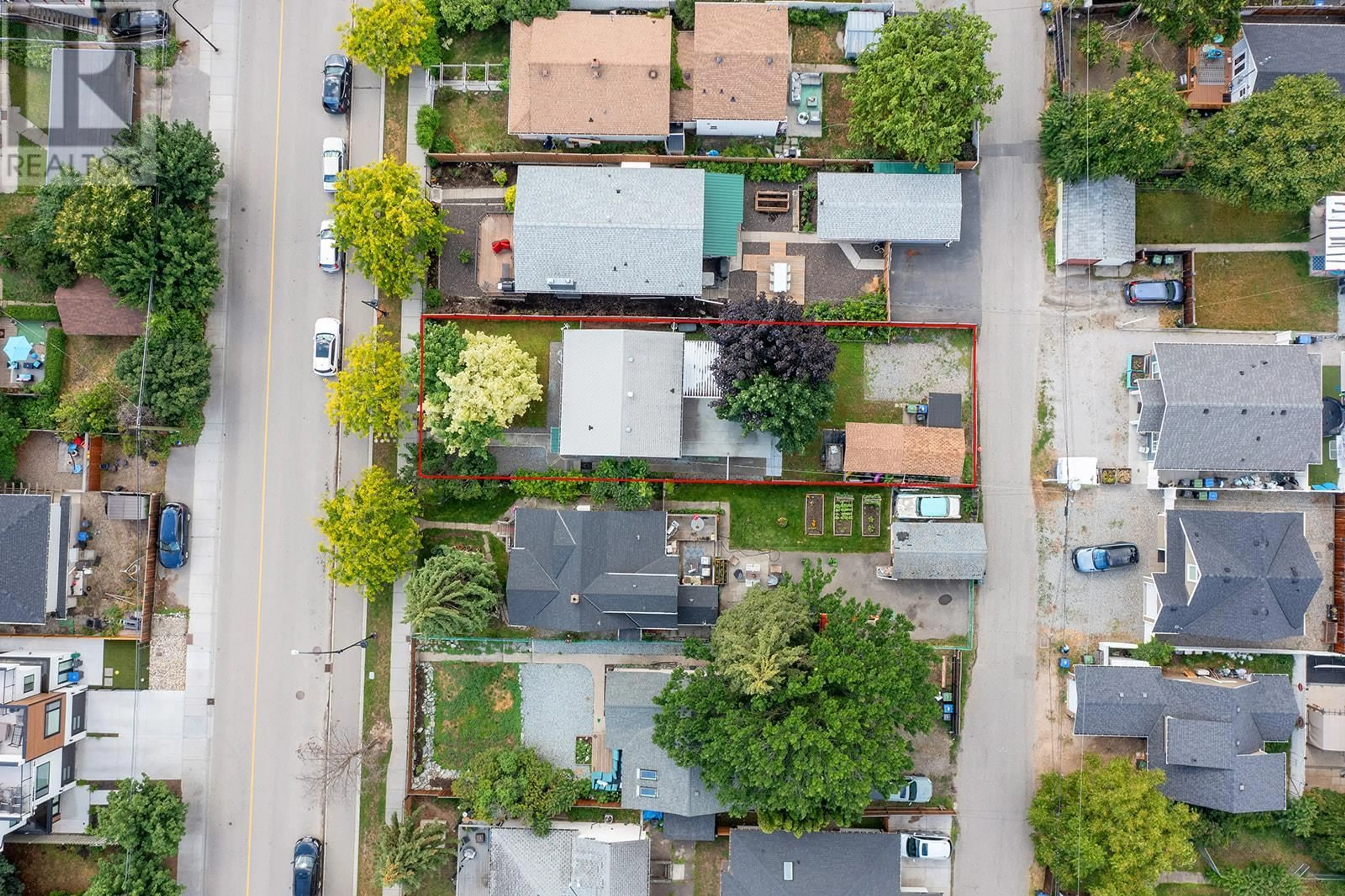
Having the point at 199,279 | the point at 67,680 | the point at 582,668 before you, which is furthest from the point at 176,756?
the point at 199,279

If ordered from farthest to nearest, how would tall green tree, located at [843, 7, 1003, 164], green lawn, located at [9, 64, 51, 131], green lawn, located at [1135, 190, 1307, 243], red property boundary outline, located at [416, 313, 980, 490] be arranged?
green lawn, located at [9, 64, 51, 131] → green lawn, located at [1135, 190, 1307, 243] → red property boundary outline, located at [416, 313, 980, 490] → tall green tree, located at [843, 7, 1003, 164]

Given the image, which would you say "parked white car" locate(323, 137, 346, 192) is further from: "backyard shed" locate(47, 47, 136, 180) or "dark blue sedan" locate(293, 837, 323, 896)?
"dark blue sedan" locate(293, 837, 323, 896)

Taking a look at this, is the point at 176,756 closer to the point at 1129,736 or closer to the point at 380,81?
the point at 380,81

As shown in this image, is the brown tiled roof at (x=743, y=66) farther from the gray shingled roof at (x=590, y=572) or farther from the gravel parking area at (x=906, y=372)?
the gray shingled roof at (x=590, y=572)

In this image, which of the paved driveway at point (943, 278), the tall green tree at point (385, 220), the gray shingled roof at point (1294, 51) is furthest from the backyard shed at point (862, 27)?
the tall green tree at point (385, 220)

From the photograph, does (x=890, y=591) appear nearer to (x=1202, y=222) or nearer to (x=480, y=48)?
(x=1202, y=222)

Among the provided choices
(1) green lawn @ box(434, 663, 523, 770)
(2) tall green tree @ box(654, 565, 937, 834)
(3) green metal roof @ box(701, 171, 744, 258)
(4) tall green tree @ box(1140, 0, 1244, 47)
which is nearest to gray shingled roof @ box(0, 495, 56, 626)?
(1) green lawn @ box(434, 663, 523, 770)

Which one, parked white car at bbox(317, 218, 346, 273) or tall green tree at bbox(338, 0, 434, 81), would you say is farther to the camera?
parked white car at bbox(317, 218, 346, 273)
